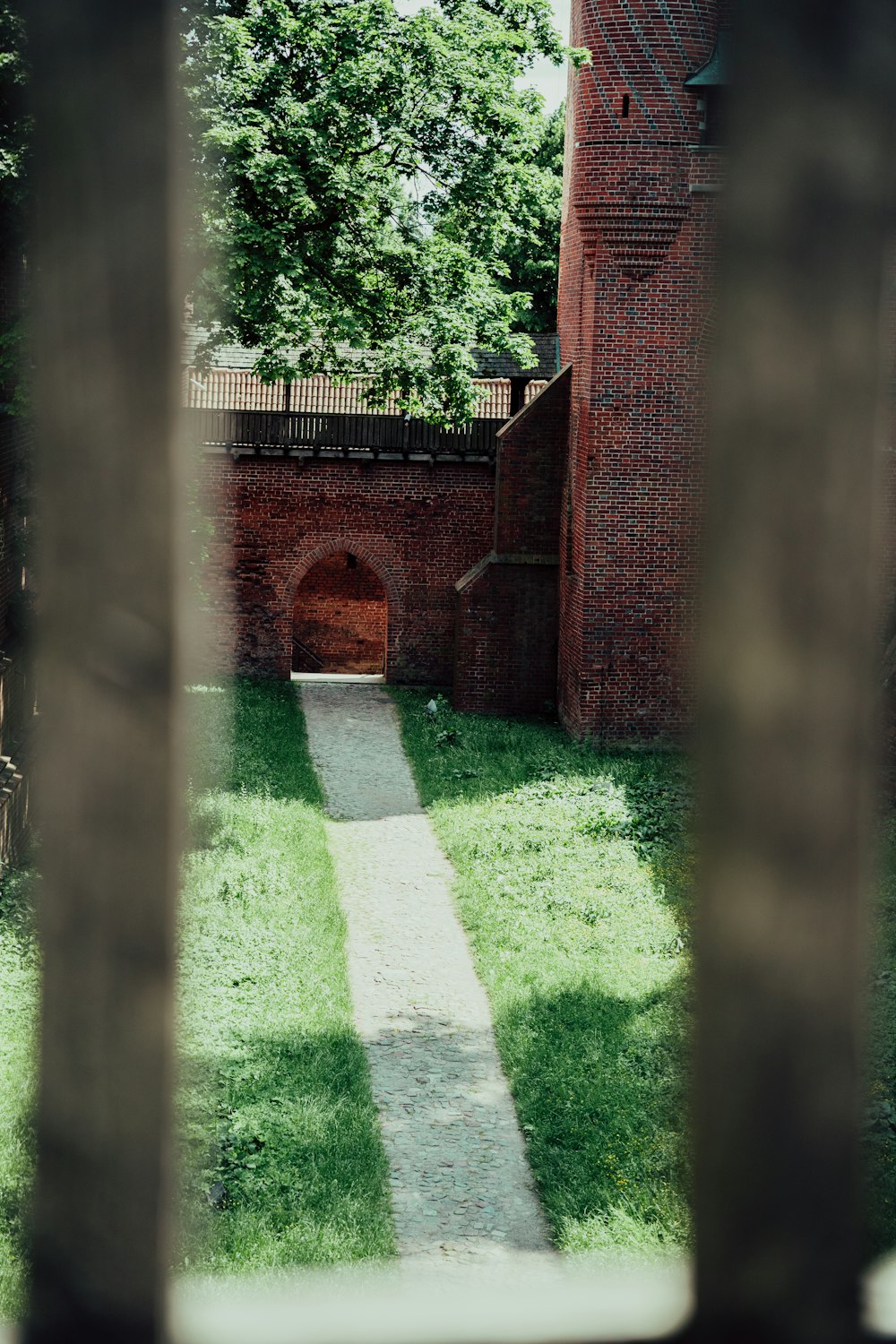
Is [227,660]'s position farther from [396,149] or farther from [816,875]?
[816,875]

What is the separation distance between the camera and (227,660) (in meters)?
21.1

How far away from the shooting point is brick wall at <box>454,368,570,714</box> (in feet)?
61.7

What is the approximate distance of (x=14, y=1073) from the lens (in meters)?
7.35

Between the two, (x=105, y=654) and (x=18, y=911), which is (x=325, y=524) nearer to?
(x=18, y=911)

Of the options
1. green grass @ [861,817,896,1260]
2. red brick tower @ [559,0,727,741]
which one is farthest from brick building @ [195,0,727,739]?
green grass @ [861,817,896,1260]

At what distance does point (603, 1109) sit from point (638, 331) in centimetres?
1099

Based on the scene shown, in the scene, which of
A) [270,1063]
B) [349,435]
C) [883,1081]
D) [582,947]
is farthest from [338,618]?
[883,1081]

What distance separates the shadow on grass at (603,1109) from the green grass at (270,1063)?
94cm

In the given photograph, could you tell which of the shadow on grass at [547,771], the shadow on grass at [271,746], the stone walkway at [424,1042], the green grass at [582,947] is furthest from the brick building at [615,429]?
the stone walkway at [424,1042]

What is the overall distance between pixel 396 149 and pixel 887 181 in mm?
15210

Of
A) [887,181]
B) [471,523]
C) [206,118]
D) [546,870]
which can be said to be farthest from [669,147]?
[887,181]

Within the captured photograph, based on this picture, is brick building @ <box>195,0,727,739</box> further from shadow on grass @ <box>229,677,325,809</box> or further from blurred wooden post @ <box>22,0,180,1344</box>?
blurred wooden post @ <box>22,0,180,1344</box>

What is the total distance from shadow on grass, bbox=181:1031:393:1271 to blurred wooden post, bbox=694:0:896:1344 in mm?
4896

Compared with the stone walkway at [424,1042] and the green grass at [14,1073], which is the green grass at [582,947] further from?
the green grass at [14,1073]
